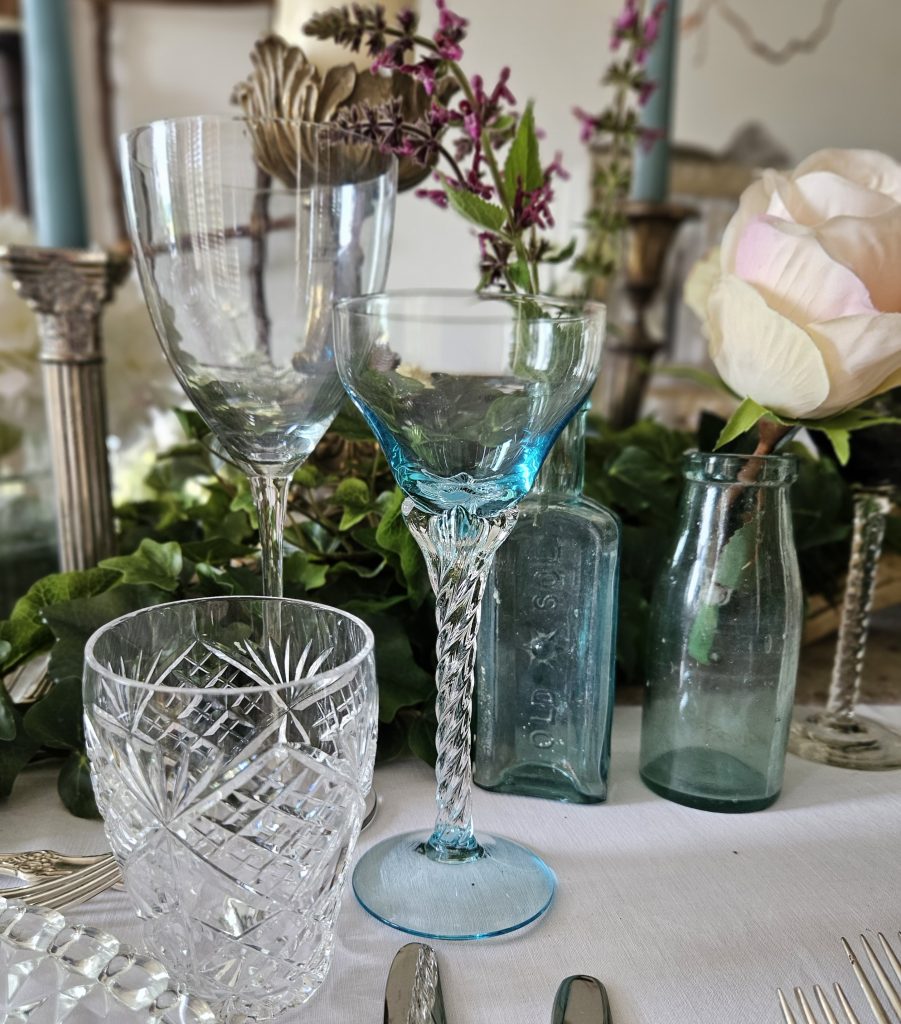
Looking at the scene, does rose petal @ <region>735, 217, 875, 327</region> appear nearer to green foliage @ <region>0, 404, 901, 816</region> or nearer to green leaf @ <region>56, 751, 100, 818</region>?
green foliage @ <region>0, 404, 901, 816</region>

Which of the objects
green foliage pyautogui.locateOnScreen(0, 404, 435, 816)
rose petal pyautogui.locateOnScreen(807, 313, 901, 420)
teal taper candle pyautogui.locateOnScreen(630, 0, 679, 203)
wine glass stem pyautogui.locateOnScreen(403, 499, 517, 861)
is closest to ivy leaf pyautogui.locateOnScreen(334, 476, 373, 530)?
green foliage pyautogui.locateOnScreen(0, 404, 435, 816)

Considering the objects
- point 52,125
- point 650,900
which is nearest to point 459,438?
point 650,900

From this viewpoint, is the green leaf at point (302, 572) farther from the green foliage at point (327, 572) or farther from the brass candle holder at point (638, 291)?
the brass candle holder at point (638, 291)

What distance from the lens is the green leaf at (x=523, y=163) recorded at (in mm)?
390

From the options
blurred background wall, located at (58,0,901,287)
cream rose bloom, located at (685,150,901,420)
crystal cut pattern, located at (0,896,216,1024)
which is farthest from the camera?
blurred background wall, located at (58,0,901,287)

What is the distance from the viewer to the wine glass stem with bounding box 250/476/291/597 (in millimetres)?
372

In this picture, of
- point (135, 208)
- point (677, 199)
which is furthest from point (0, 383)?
point (677, 199)

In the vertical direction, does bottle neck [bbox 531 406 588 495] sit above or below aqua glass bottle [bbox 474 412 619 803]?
above

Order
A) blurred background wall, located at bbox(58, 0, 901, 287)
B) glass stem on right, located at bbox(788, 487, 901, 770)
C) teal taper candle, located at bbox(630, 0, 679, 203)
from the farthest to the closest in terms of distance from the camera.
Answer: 1. blurred background wall, located at bbox(58, 0, 901, 287)
2. teal taper candle, located at bbox(630, 0, 679, 203)
3. glass stem on right, located at bbox(788, 487, 901, 770)

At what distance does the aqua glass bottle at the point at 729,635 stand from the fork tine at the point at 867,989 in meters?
0.10

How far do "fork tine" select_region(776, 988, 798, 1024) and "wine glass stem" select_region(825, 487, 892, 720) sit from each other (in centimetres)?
22

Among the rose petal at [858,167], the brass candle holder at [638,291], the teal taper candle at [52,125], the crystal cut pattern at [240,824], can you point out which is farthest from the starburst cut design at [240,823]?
the brass candle holder at [638,291]

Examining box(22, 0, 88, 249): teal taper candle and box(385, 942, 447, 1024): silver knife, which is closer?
box(385, 942, 447, 1024): silver knife

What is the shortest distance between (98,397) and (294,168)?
219 mm
